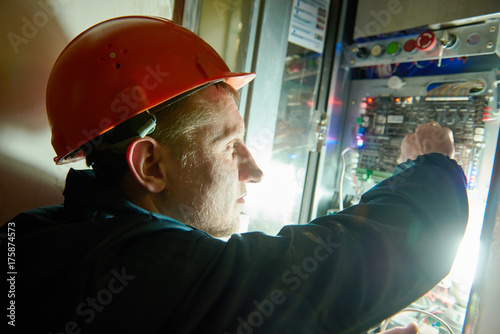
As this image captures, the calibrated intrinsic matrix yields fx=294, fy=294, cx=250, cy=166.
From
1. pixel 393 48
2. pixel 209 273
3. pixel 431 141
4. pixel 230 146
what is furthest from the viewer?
pixel 393 48

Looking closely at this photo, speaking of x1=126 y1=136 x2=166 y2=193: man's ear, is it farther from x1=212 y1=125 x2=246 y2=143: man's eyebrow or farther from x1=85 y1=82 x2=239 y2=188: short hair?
x1=212 y1=125 x2=246 y2=143: man's eyebrow

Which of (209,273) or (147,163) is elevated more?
(147,163)

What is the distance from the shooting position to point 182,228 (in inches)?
25.5

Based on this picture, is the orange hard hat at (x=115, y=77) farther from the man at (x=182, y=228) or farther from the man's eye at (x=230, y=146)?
the man's eye at (x=230, y=146)

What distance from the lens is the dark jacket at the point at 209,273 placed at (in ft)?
1.77

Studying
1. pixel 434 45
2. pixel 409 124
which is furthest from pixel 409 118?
pixel 434 45

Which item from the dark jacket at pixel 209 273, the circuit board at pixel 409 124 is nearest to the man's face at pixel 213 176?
the dark jacket at pixel 209 273

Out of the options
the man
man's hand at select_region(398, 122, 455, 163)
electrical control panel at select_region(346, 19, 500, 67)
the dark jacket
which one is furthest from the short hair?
electrical control panel at select_region(346, 19, 500, 67)

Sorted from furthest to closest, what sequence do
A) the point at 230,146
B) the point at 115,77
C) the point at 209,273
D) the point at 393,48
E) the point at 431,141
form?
the point at 393,48
the point at 431,141
the point at 230,146
the point at 115,77
the point at 209,273

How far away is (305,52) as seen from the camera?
168cm

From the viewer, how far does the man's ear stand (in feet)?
2.51

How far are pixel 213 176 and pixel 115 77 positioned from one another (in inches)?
14.2

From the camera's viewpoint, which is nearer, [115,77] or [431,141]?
[115,77]

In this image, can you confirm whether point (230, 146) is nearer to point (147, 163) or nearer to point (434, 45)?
point (147, 163)
